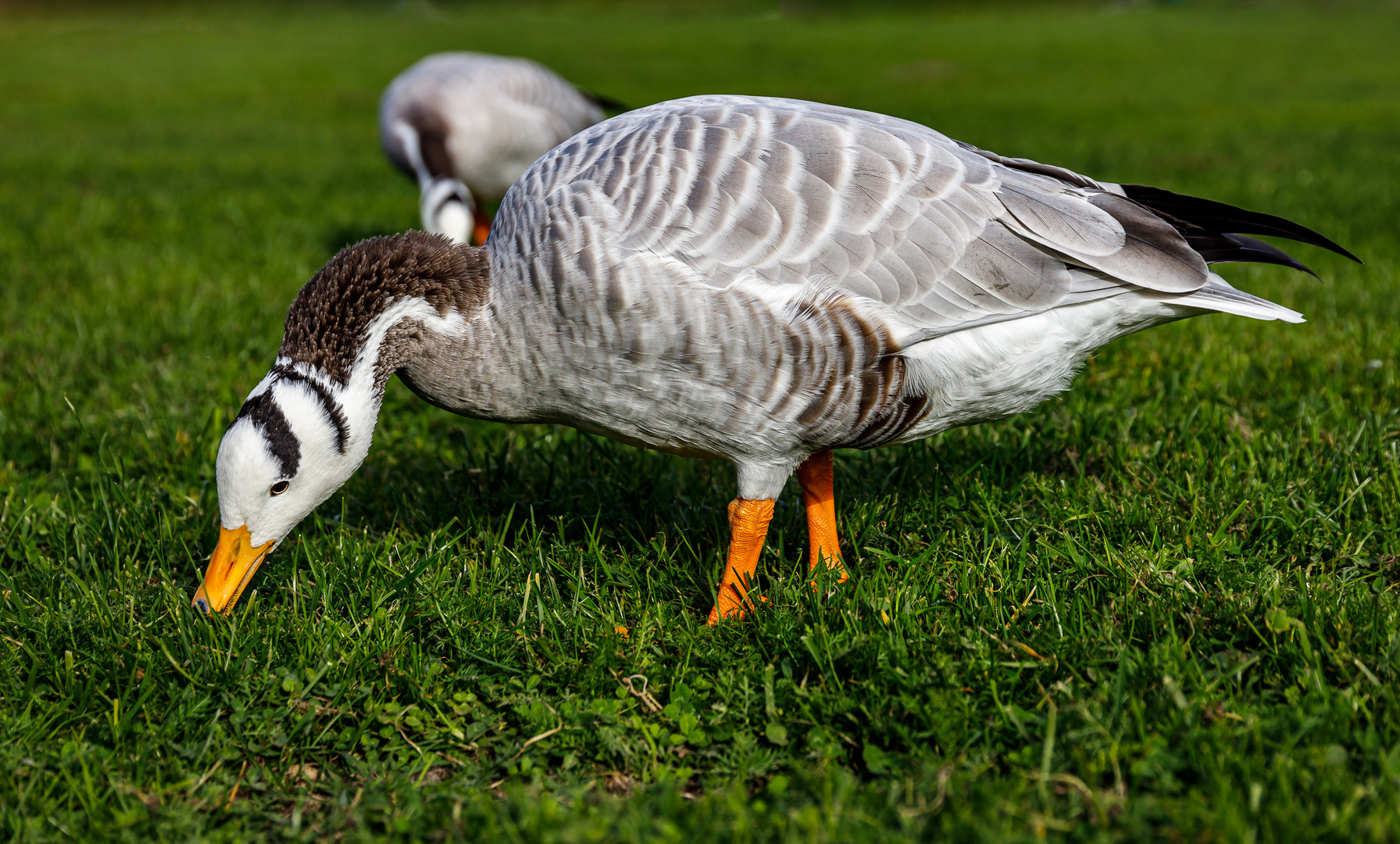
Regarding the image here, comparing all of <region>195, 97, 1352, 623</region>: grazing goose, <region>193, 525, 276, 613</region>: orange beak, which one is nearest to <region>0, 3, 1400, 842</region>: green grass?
<region>193, 525, 276, 613</region>: orange beak

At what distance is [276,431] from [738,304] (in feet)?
4.90

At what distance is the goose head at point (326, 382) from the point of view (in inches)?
129

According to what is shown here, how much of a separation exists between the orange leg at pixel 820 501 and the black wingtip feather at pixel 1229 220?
143cm

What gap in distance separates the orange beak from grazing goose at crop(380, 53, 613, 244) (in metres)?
5.63

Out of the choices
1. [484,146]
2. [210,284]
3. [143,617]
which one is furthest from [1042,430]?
[484,146]

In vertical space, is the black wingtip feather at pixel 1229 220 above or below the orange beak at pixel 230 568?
above

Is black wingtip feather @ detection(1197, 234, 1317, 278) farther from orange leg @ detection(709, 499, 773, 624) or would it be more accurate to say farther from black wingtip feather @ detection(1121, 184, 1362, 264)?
orange leg @ detection(709, 499, 773, 624)

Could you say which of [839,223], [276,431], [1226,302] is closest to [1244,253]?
[1226,302]

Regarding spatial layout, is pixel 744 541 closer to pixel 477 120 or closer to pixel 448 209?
pixel 448 209

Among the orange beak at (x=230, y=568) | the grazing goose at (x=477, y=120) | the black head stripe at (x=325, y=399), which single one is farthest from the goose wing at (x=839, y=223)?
the grazing goose at (x=477, y=120)

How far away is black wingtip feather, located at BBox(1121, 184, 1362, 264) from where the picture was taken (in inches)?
134

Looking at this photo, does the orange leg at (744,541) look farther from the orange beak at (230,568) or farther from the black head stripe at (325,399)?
the orange beak at (230,568)

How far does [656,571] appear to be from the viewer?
12.4 ft

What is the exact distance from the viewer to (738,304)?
311 centimetres
